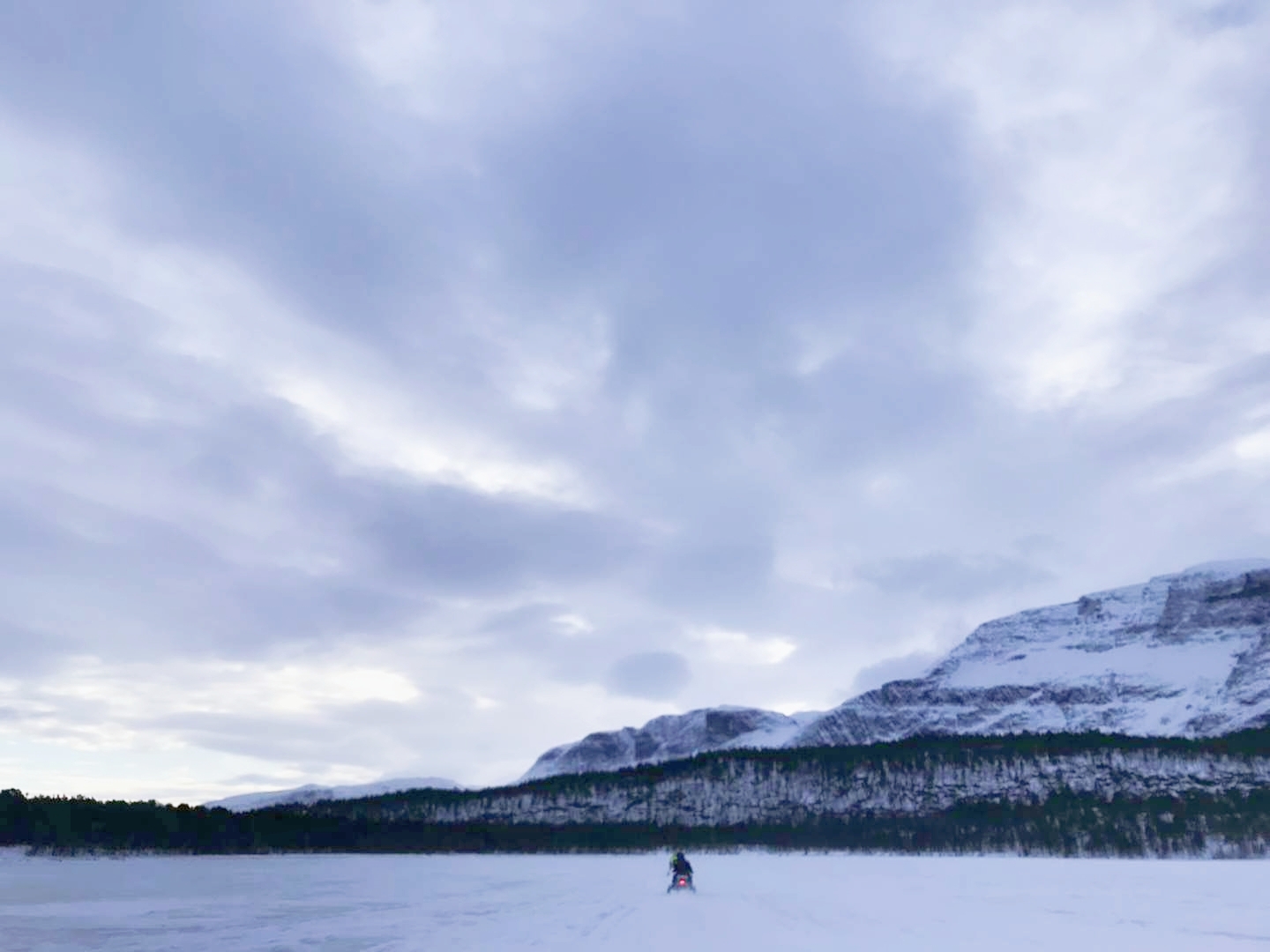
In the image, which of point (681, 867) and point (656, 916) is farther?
point (681, 867)

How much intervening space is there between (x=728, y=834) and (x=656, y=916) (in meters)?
171

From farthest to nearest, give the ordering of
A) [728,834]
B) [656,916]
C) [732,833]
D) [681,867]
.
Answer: [732,833], [728,834], [681,867], [656,916]

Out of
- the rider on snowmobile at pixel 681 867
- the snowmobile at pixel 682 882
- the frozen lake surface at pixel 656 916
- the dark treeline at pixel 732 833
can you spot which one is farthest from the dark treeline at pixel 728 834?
the rider on snowmobile at pixel 681 867

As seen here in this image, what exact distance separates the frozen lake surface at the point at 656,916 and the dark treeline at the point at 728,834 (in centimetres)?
10505

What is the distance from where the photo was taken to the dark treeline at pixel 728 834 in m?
149

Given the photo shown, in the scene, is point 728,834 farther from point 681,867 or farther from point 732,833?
point 681,867

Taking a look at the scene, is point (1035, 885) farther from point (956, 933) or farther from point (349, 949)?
point (349, 949)

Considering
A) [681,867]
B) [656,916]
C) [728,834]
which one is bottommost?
[728,834]

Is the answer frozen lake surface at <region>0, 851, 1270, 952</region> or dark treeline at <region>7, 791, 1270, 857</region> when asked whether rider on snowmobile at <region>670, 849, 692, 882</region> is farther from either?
dark treeline at <region>7, 791, 1270, 857</region>

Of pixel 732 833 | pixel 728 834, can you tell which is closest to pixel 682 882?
pixel 728 834

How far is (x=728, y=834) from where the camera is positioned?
19450 centimetres

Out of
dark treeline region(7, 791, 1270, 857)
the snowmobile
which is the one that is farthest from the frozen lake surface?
dark treeline region(7, 791, 1270, 857)

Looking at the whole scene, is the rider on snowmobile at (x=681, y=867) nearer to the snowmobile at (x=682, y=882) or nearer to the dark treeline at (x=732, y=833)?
the snowmobile at (x=682, y=882)

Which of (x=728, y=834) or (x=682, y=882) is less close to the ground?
A: (x=682, y=882)
